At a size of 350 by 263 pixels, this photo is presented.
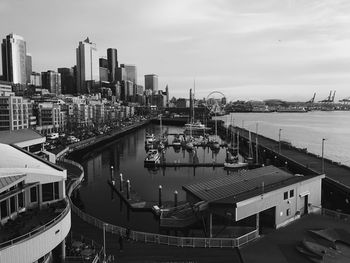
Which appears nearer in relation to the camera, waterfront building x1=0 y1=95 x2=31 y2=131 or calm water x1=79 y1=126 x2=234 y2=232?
calm water x1=79 y1=126 x2=234 y2=232

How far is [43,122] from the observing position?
9225cm

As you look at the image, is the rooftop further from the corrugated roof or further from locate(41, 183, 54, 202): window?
the corrugated roof

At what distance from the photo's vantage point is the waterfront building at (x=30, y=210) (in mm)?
11672

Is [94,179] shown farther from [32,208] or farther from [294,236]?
[294,236]

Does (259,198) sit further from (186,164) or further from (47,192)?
(186,164)

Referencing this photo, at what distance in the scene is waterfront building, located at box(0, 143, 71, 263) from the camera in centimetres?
1167

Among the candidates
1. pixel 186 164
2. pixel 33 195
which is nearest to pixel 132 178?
pixel 186 164

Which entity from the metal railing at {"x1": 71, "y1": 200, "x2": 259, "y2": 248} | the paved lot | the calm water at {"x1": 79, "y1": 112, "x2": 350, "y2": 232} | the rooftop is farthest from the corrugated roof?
the calm water at {"x1": 79, "y1": 112, "x2": 350, "y2": 232}

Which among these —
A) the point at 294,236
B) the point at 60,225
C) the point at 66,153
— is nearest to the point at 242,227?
the point at 294,236

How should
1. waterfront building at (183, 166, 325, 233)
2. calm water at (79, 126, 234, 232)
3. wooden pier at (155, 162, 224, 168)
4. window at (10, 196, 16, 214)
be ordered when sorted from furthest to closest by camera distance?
1. wooden pier at (155, 162, 224, 168)
2. calm water at (79, 126, 234, 232)
3. waterfront building at (183, 166, 325, 233)
4. window at (10, 196, 16, 214)

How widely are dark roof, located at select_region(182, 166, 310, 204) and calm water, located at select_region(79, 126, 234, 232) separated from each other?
7208 millimetres

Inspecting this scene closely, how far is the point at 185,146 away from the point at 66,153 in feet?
82.8

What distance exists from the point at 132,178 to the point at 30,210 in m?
29.1

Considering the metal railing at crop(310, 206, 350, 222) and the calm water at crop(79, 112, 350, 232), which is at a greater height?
the metal railing at crop(310, 206, 350, 222)
